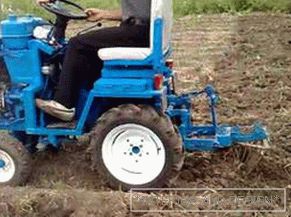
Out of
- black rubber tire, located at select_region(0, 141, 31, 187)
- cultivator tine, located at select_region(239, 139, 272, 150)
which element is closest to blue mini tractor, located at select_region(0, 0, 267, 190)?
Result: black rubber tire, located at select_region(0, 141, 31, 187)

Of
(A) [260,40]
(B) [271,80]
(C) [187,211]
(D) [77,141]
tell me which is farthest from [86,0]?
(C) [187,211]

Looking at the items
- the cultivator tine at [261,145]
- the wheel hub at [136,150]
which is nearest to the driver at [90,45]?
the wheel hub at [136,150]

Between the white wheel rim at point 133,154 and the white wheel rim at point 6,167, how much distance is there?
676 mm

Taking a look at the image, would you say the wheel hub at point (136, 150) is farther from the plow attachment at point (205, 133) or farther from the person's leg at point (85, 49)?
the person's leg at point (85, 49)

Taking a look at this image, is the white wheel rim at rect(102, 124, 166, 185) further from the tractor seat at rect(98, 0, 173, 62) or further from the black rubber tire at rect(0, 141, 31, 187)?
the black rubber tire at rect(0, 141, 31, 187)

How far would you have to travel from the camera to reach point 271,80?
950 centimetres

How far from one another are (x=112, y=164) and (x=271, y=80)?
4074 mm

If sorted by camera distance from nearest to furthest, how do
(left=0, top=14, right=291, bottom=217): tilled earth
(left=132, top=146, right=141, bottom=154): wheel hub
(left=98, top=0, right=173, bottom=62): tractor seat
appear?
(left=0, top=14, right=291, bottom=217): tilled earth, (left=98, top=0, right=173, bottom=62): tractor seat, (left=132, top=146, right=141, bottom=154): wheel hub

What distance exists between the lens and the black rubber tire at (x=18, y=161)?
595 centimetres

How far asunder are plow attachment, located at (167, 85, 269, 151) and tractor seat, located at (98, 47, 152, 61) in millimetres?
567

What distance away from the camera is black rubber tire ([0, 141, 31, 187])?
5951mm

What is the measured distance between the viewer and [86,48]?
587cm

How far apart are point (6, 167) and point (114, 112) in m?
0.90

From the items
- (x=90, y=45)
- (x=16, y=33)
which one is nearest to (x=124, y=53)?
(x=90, y=45)
